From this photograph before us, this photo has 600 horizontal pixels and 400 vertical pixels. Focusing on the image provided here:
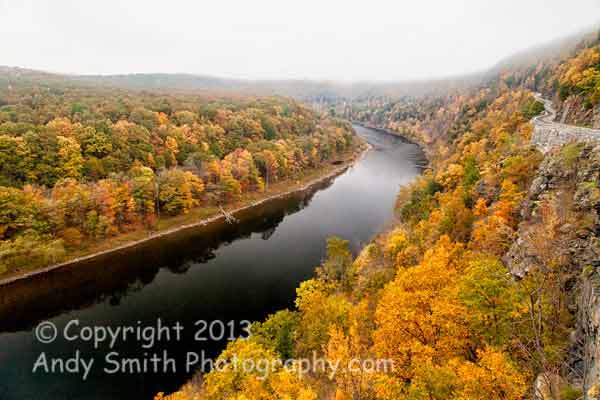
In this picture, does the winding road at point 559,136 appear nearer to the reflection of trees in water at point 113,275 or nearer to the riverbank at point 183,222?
the reflection of trees in water at point 113,275

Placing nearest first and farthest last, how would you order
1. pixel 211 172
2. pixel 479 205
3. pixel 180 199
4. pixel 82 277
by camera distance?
pixel 479 205, pixel 82 277, pixel 180 199, pixel 211 172

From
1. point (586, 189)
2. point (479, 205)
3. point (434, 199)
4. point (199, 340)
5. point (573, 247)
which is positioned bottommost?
point (199, 340)

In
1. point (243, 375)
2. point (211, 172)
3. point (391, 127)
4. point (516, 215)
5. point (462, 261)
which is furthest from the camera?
point (391, 127)

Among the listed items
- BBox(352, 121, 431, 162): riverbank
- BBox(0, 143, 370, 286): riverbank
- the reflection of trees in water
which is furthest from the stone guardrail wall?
BBox(352, 121, 431, 162): riverbank

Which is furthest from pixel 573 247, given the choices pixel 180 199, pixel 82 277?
pixel 180 199

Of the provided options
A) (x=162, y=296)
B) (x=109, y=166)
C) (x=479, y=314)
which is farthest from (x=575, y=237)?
(x=109, y=166)

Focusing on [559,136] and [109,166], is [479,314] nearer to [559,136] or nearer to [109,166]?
[559,136]

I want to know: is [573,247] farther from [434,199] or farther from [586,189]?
[434,199]
